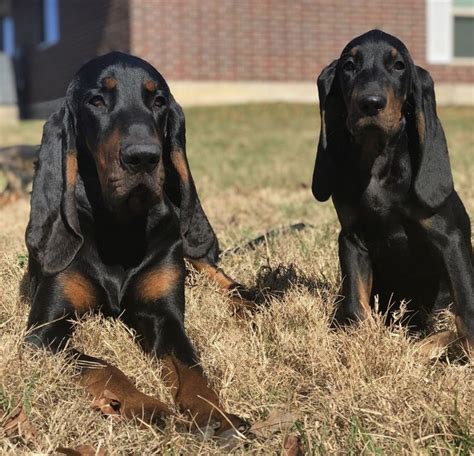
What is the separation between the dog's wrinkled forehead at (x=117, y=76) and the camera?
329 cm

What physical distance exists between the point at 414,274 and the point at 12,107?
1802 cm

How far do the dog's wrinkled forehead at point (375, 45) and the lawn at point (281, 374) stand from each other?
107 cm

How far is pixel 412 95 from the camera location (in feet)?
10.9

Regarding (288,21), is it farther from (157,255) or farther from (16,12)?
(157,255)

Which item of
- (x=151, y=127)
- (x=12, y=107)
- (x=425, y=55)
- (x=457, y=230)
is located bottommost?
(x=12, y=107)

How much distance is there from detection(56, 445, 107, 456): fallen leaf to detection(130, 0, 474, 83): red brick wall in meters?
13.4

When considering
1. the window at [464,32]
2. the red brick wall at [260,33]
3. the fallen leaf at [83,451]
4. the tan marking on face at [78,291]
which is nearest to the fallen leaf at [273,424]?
the fallen leaf at [83,451]

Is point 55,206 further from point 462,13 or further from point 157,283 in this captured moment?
point 462,13

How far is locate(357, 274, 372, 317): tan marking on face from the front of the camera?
3318 millimetres

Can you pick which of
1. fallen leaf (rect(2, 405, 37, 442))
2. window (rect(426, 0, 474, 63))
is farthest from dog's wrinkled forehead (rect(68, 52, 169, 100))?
window (rect(426, 0, 474, 63))

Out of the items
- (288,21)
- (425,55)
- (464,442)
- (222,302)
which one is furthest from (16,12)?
(464,442)

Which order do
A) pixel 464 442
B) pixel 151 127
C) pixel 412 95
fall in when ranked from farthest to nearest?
1. pixel 412 95
2. pixel 151 127
3. pixel 464 442

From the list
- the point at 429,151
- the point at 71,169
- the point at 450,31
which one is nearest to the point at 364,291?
the point at 429,151

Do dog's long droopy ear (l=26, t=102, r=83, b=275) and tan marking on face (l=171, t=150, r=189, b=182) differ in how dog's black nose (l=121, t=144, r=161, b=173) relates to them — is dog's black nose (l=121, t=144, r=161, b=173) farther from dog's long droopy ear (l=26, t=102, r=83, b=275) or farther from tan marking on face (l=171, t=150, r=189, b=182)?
tan marking on face (l=171, t=150, r=189, b=182)
